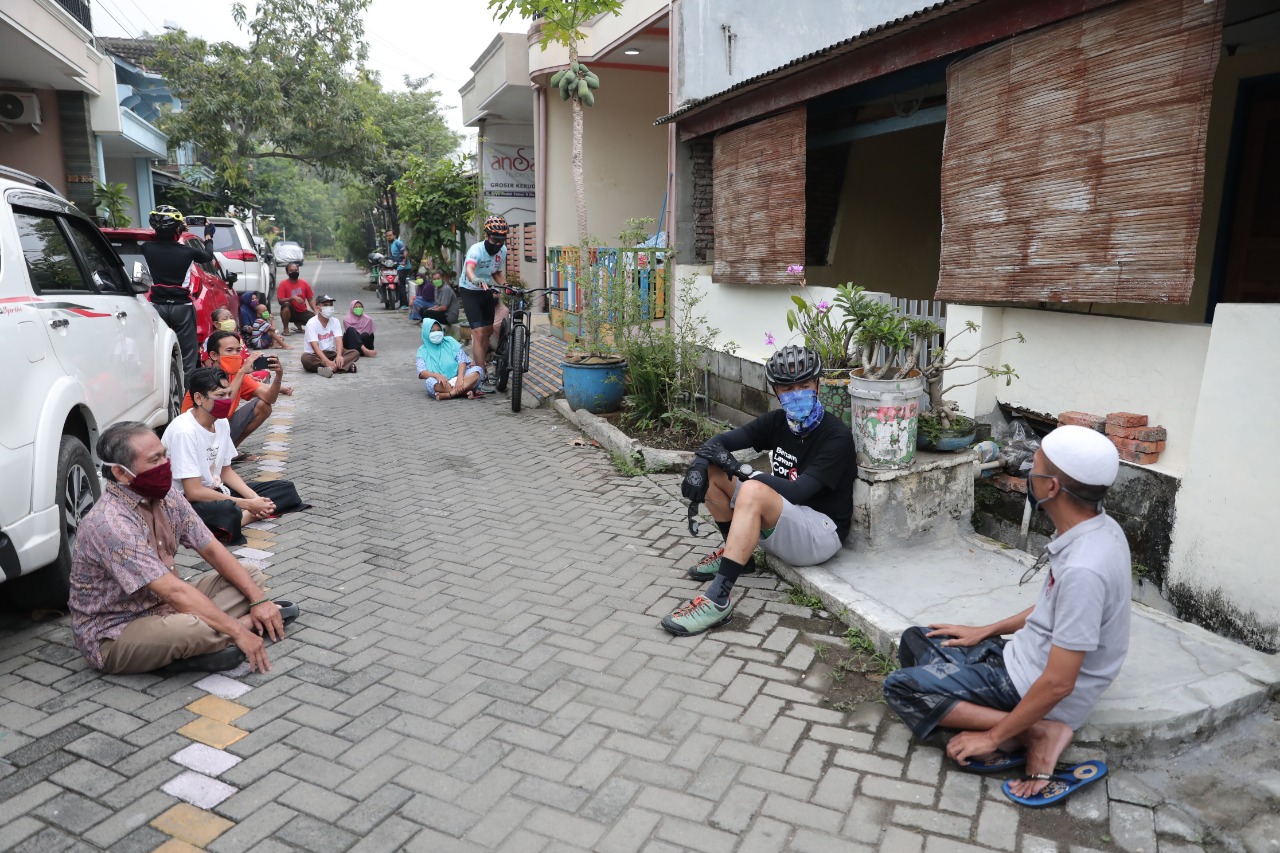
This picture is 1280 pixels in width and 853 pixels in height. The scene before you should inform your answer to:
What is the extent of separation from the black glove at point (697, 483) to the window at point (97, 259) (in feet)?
12.9

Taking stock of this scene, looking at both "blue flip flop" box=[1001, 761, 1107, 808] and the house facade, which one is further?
the house facade

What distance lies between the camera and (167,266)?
8062 mm

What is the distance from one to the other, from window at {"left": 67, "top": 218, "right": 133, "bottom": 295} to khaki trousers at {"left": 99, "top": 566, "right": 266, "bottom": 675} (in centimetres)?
278

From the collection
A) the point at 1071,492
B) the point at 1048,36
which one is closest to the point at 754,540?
the point at 1071,492

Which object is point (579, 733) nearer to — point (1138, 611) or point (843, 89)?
point (1138, 611)

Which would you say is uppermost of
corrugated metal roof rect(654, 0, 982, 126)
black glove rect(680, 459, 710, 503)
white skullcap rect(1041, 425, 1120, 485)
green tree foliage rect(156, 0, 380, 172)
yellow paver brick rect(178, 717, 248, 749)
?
green tree foliage rect(156, 0, 380, 172)

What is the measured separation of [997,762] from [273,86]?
2285 cm

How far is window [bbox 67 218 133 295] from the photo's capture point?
17.2 feet

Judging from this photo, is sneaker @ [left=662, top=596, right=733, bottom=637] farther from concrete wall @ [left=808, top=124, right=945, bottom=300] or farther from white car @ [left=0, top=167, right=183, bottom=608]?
concrete wall @ [left=808, top=124, right=945, bottom=300]

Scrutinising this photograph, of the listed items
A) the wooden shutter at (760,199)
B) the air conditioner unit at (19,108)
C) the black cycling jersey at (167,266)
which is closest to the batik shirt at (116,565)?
the wooden shutter at (760,199)

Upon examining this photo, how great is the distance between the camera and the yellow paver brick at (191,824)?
264cm

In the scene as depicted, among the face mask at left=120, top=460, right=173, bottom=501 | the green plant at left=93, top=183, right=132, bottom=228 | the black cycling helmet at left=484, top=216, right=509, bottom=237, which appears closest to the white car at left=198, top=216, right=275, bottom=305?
the green plant at left=93, top=183, right=132, bottom=228

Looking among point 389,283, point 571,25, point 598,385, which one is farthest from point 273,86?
point 598,385

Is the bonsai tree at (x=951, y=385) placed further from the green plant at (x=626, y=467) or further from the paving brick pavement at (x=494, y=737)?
Result: the green plant at (x=626, y=467)
